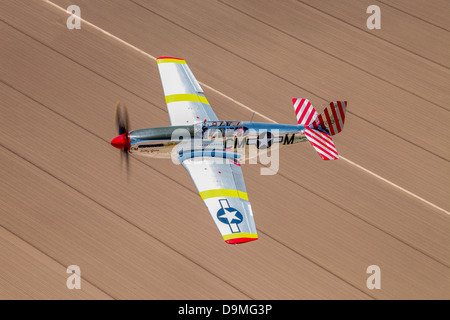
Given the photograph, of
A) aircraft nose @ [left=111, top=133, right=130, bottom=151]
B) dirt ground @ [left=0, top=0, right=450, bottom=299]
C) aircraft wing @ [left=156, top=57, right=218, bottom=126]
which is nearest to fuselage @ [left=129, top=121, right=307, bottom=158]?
aircraft nose @ [left=111, top=133, right=130, bottom=151]

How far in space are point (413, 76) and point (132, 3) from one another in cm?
1352

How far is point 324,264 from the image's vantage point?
1858 centimetres

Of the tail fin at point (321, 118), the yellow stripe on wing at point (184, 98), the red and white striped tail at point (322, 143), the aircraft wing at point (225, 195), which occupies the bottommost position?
the aircraft wing at point (225, 195)

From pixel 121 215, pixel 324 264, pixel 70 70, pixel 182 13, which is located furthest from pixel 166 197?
pixel 182 13

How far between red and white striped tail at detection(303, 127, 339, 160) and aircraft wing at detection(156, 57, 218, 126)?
11.7 feet

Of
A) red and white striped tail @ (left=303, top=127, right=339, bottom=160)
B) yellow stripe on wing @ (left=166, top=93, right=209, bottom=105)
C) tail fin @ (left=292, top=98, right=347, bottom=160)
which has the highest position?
yellow stripe on wing @ (left=166, top=93, right=209, bottom=105)

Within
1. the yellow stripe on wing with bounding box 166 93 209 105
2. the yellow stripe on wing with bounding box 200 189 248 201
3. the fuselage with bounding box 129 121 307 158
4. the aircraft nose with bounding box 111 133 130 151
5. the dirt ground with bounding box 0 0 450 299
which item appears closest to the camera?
the yellow stripe on wing with bounding box 200 189 248 201

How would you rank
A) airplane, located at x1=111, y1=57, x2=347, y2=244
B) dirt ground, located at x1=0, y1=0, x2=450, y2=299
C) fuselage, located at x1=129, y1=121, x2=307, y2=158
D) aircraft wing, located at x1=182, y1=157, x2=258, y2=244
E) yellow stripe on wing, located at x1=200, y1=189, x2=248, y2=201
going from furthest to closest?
1. fuselage, located at x1=129, y1=121, x2=307, y2=158
2. dirt ground, located at x1=0, y1=0, x2=450, y2=299
3. yellow stripe on wing, located at x1=200, y1=189, x2=248, y2=201
4. airplane, located at x1=111, y1=57, x2=347, y2=244
5. aircraft wing, located at x1=182, y1=157, x2=258, y2=244

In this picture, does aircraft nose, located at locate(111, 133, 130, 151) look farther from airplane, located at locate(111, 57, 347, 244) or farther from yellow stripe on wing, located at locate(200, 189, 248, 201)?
yellow stripe on wing, located at locate(200, 189, 248, 201)

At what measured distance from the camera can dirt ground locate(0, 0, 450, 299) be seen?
59.8 feet

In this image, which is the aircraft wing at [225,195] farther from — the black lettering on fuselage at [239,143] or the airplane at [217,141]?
the black lettering on fuselage at [239,143]

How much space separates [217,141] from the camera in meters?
19.0

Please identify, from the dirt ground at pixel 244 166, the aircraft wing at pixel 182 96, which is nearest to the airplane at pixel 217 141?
the aircraft wing at pixel 182 96

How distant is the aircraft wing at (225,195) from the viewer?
1648cm
